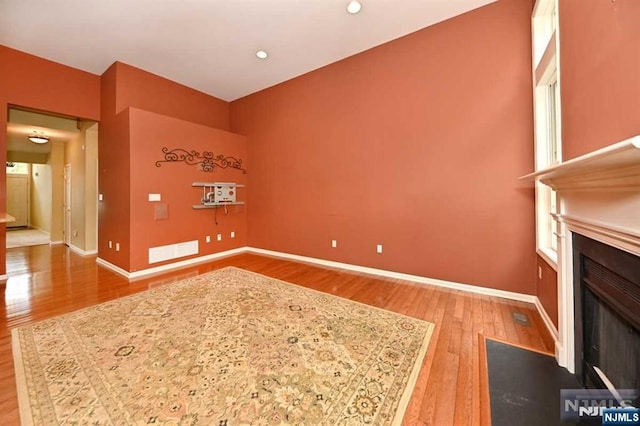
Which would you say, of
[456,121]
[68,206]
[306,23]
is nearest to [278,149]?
[306,23]

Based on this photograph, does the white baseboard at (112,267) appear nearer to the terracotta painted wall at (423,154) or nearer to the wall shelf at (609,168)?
the terracotta painted wall at (423,154)

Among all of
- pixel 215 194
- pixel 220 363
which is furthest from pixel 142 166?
pixel 220 363

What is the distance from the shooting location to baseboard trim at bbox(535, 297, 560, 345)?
207 centimetres

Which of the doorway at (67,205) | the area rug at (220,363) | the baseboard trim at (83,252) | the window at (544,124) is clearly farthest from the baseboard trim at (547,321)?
the doorway at (67,205)

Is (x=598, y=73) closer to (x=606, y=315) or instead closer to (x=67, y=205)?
(x=606, y=315)

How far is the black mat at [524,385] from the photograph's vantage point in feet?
4.61

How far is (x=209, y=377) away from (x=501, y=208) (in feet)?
11.6

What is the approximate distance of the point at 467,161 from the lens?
127 inches

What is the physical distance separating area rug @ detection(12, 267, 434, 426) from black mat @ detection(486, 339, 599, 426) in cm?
49

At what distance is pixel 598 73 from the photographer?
1.41 meters

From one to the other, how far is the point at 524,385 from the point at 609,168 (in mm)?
1456

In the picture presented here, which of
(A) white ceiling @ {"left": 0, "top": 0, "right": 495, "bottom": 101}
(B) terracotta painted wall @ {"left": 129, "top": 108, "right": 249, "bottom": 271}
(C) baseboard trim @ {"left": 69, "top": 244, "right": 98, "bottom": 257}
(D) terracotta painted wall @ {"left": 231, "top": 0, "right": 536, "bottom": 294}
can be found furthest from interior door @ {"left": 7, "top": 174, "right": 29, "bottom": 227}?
(D) terracotta painted wall @ {"left": 231, "top": 0, "right": 536, "bottom": 294}

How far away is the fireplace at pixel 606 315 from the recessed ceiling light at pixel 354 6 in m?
3.35

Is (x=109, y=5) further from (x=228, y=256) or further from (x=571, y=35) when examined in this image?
(x=571, y=35)
